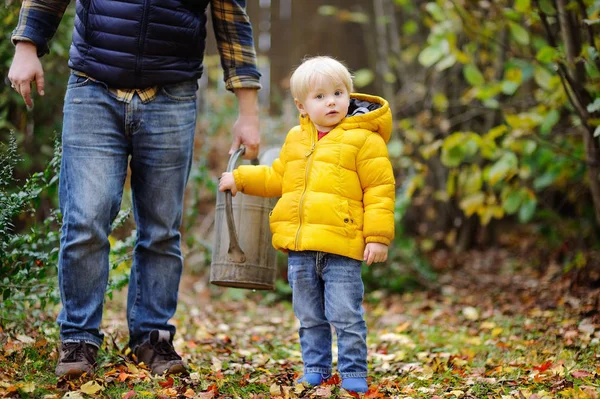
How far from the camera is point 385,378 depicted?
9.37 feet

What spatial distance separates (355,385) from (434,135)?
13.0ft

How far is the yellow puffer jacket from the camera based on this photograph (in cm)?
245

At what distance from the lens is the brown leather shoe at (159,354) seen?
2.66 m

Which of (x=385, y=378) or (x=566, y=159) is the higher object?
(x=566, y=159)

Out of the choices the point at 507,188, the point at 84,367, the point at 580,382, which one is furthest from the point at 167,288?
the point at 507,188

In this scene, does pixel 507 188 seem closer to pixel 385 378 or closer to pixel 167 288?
pixel 385 378

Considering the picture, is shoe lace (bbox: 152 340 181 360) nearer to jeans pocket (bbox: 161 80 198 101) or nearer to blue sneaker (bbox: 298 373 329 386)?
blue sneaker (bbox: 298 373 329 386)

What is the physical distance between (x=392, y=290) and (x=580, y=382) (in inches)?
116

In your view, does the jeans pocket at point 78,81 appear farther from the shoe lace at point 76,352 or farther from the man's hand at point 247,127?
the shoe lace at point 76,352

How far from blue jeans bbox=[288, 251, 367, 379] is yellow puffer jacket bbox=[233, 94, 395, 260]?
0.09m

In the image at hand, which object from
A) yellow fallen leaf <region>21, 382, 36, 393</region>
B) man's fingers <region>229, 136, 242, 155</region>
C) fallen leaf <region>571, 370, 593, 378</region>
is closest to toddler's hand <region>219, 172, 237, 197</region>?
man's fingers <region>229, 136, 242, 155</region>

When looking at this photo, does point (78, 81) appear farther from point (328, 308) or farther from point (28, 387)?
point (328, 308)

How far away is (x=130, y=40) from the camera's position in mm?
2539

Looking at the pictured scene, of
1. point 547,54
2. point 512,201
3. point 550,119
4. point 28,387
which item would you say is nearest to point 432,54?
point 550,119
